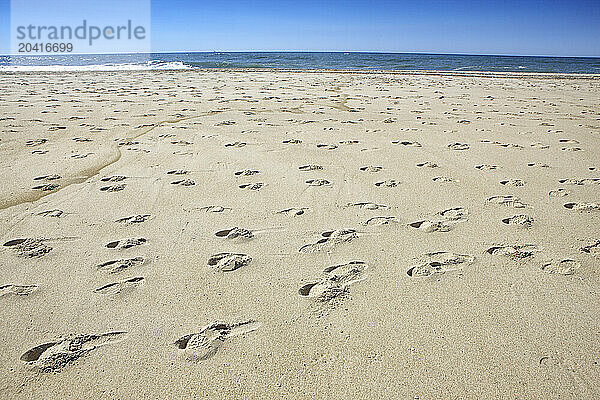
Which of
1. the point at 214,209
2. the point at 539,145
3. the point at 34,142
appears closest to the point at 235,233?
the point at 214,209

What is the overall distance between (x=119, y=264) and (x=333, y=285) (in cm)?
128

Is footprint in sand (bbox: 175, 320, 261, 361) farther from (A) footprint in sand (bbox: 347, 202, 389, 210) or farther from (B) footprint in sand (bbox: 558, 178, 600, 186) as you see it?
(B) footprint in sand (bbox: 558, 178, 600, 186)

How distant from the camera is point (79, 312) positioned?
6.39 feet

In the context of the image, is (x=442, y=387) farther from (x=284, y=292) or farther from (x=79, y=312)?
(x=79, y=312)

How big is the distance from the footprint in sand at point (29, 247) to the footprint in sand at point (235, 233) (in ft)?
3.57

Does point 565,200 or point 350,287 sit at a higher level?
point 565,200

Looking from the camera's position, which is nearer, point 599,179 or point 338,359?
point 338,359

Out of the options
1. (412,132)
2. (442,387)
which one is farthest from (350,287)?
(412,132)

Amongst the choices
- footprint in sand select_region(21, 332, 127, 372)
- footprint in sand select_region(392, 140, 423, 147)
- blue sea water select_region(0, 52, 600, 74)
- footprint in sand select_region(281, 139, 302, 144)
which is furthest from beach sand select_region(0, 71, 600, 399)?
blue sea water select_region(0, 52, 600, 74)

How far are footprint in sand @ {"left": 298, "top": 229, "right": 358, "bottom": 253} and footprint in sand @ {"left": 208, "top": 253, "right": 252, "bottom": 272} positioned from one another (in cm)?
36

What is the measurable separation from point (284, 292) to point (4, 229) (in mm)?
2124

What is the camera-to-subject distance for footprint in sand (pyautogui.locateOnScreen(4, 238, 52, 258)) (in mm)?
2477

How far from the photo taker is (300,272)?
7.50ft

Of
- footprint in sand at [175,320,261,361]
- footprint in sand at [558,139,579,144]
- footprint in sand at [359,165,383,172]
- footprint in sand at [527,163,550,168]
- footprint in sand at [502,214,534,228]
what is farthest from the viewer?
footprint in sand at [558,139,579,144]
